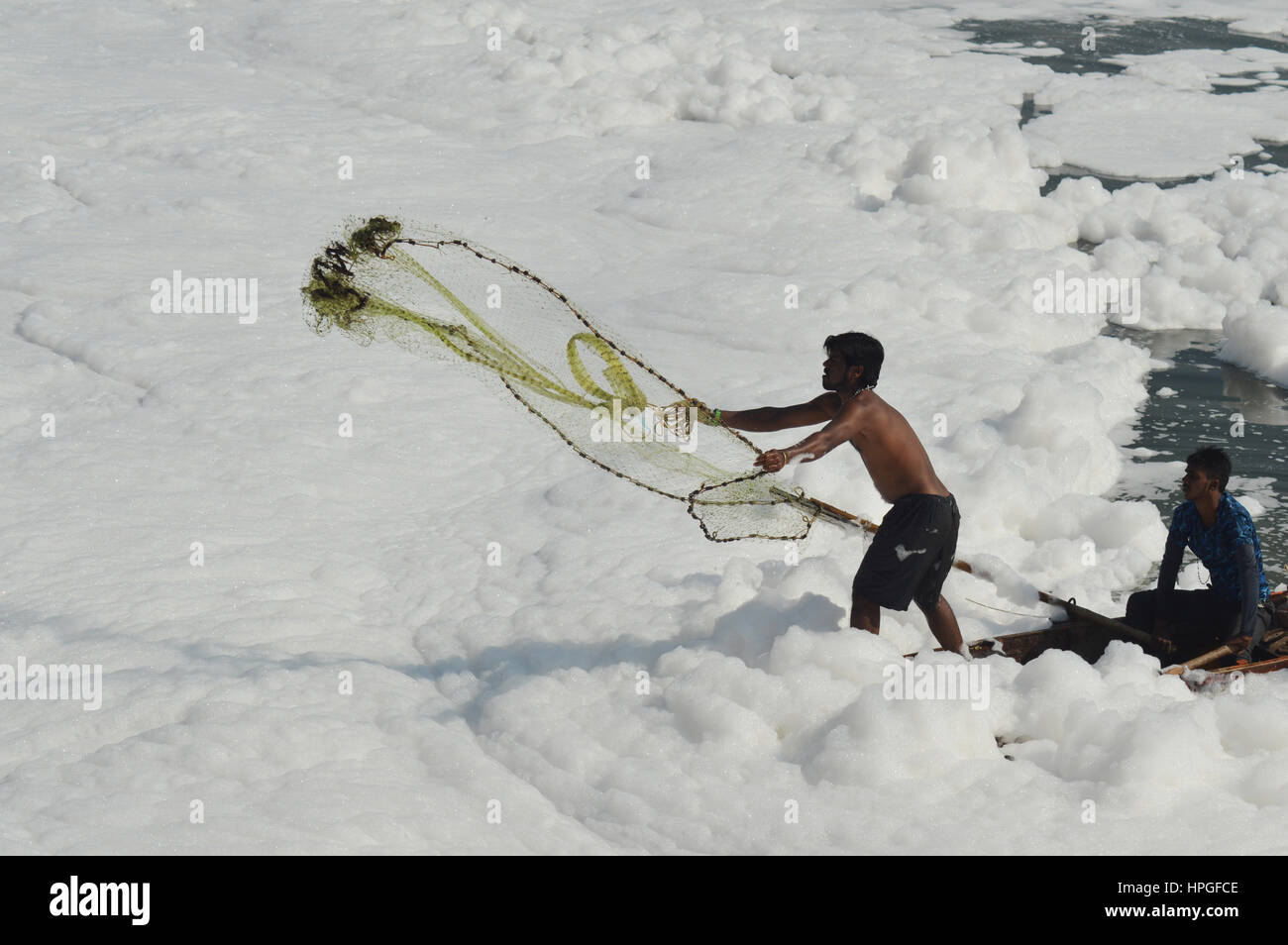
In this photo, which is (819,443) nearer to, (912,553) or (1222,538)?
(912,553)

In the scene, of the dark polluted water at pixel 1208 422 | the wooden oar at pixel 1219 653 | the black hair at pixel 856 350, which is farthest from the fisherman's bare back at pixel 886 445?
the dark polluted water at pixel 1208 422

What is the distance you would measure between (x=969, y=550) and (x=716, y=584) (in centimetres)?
160

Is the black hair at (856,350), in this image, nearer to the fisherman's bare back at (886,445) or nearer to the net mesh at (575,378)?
the fisherman's bare back at (886,445)

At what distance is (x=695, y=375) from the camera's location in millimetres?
9070

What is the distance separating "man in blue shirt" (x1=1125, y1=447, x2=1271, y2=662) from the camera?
5.35 m

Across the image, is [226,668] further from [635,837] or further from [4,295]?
[4,295]

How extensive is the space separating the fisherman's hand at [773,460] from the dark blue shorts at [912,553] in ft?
2.14

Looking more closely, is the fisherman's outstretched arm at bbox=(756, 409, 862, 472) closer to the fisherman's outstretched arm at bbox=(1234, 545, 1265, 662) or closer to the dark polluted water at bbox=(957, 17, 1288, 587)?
the fisherman's outstretched arm at bbox=(1234, 545, 1265, 662)

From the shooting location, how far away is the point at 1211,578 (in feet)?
18.5

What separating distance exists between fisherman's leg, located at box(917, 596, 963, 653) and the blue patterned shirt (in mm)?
1041

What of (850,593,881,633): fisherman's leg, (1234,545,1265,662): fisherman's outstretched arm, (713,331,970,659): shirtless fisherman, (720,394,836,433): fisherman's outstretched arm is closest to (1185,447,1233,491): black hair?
(1234,545,1265,662): fisherman's outstretched arm

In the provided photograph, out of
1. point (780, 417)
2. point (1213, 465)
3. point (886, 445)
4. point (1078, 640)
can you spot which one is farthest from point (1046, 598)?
point (780, 417)

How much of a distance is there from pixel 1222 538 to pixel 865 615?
1.49 m

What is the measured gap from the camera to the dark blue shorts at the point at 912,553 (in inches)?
201
